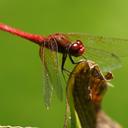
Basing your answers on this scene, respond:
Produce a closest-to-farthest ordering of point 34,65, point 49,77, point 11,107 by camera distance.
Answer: point 49,77 → point 11,107 → point 34,65

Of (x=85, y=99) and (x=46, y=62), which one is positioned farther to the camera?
(x=46, y=62)

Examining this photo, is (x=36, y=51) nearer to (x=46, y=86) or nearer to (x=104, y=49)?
(x=104, y=49)

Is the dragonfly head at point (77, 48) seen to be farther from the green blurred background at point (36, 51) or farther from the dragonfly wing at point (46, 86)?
the green blurred background at point (36, 51)

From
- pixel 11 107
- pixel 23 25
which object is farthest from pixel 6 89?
pixel 23 25

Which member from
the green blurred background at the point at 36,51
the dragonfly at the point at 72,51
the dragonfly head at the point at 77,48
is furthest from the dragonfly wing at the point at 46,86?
the green blurred background at the point at 36,51

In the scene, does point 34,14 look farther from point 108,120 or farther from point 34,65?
point 108,120

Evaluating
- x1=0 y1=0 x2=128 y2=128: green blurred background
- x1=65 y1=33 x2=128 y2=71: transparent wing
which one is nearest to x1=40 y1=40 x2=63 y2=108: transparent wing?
x1=65 y1=33 x2=128 y2=71: transparent wing
